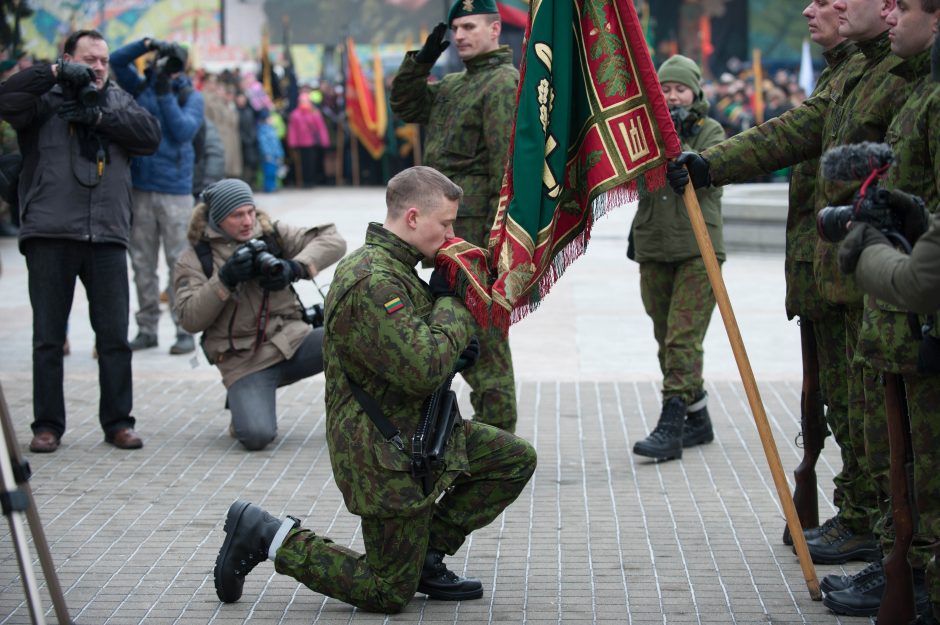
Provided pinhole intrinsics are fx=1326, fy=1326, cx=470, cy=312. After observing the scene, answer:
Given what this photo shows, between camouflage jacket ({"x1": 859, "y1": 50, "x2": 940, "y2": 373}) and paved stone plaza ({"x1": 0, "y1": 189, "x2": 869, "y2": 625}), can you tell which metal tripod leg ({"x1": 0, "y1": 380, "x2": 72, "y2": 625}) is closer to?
paved stone plaza ({"x1": 0, "y1": 189, "x2": 869, "y2": 625})

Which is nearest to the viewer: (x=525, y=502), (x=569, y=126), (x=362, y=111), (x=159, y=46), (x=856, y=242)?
(x=856, y=242)

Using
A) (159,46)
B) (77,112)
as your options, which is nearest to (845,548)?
(77,112)

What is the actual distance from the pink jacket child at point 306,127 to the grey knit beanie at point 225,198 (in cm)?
2105

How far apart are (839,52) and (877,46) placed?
1.59 feet

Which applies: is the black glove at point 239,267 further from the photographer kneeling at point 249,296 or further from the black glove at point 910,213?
the black glove at point 910,213

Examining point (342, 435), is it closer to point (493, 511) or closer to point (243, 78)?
point (493, 511)

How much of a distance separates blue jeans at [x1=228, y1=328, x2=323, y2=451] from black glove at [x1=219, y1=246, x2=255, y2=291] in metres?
0.58

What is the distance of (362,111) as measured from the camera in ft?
91.6

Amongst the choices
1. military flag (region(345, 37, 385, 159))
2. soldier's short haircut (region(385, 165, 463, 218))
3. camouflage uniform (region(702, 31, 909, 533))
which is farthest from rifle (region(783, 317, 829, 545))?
military flag (region(345, 37, 385, 159))

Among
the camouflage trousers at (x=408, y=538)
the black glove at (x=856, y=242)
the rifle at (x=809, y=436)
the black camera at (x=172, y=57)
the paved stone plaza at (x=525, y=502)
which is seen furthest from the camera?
the black camera at (x=172, y=57)

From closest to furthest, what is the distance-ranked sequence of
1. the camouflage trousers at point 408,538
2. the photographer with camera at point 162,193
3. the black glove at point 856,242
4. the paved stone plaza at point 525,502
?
the black glove at point 856,242, the camouflage trousers at point 408,538, the paved stone plaza at point 525,502, the photographer with camera at point 162,193

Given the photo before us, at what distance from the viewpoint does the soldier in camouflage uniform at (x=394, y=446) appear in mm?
4477

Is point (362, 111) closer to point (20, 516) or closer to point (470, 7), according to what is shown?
point (470, 7)

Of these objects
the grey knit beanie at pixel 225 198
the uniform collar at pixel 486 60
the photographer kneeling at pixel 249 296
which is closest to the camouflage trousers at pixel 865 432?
the uniform collar at pixel 486 60
